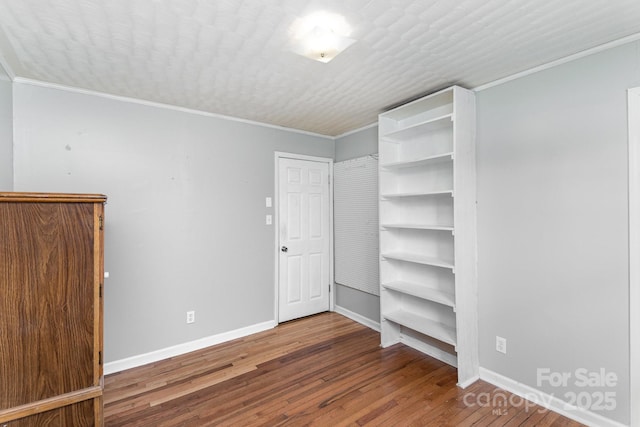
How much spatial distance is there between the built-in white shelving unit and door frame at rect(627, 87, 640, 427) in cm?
91

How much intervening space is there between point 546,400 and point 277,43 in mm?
3047

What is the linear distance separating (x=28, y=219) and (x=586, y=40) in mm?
3185

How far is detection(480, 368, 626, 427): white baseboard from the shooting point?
187 centimetres

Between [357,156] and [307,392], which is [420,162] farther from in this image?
[307,392]

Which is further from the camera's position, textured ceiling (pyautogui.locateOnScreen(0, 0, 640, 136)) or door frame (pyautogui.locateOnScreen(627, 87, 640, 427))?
door frame (pyautogui.locateOnScreen(627, 87, 640, 427))

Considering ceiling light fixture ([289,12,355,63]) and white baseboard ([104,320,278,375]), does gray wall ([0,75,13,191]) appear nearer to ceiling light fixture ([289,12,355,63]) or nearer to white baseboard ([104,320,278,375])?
white baseboard ([104,320,278,375])

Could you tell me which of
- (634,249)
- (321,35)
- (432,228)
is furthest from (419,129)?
(634,249)

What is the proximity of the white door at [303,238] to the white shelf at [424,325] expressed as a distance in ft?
3.89

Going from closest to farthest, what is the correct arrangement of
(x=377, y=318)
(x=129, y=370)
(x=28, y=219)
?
(x=28, y=219) → (x=129, y=370) → (x=377, y=318)

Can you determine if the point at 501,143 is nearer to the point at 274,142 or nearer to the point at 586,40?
the point at 586,40

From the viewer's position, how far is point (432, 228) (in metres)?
2.53

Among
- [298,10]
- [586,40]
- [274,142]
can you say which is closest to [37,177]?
[274,142]

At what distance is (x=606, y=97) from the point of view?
6.07 feet

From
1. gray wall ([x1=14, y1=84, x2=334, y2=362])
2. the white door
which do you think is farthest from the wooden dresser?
the white door
